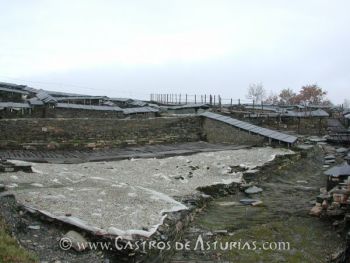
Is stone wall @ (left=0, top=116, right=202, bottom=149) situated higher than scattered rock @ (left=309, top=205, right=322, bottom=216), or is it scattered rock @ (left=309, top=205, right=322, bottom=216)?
stone wall @ (left=0, top=116, right=202, bottom=149)

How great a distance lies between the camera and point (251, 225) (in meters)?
9.40

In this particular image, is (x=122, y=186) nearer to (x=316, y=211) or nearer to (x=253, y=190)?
(x=253, y=190)

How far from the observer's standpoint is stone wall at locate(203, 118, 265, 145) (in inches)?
779

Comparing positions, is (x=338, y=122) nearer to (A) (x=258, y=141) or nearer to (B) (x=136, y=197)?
(A) (x=258, y=141)

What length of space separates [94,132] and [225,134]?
6.89 meters

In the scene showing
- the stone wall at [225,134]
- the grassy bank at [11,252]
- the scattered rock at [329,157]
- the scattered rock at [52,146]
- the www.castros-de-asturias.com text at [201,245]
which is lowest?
the www.castros-de-asturias.com text at [201,245]

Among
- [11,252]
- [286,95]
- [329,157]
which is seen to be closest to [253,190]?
[329,157]

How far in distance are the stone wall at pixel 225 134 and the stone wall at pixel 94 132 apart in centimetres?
56

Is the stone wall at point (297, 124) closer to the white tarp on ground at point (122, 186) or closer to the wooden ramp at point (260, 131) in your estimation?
the wooden ramp at point (260, 131)

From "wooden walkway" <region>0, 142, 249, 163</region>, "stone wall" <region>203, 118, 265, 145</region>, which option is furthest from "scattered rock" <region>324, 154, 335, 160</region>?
"wooden walkway" <region>0, 142, 249, 163</region>

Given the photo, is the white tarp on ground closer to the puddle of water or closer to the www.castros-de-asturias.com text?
the www.castros-de-asturias.com text

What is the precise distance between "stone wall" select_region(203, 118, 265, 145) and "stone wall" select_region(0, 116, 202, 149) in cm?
56

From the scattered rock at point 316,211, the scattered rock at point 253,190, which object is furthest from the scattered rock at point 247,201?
the scattered rock at point 316,211

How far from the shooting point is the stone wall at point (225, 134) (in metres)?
19.8
